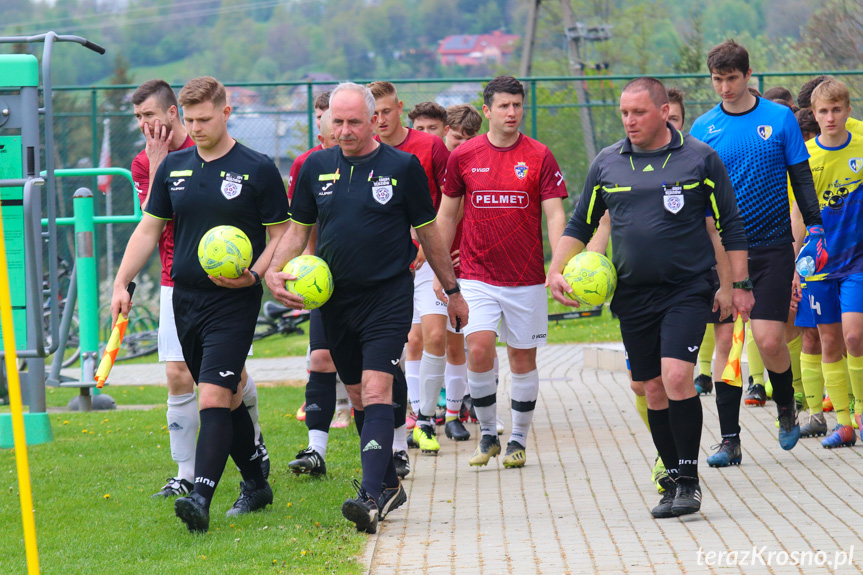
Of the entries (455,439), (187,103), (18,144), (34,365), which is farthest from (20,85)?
(455,439)

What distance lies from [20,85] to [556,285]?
441 cm

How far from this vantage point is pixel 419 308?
A: 815 centimetres

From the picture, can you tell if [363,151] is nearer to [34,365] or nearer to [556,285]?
[556,285]

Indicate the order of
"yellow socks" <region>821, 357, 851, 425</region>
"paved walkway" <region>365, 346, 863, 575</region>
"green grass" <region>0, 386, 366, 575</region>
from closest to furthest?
"paved walkway" <region>365, 346, 863, 575</region> → "green grass" <region>0, 386, 366, 575</region> → "yellow socks" <region>821, 357, 851, 425</region>

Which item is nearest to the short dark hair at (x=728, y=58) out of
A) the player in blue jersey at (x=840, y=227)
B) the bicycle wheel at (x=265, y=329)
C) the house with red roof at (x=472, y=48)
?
the player in blue jersey at (x=840, y=227)

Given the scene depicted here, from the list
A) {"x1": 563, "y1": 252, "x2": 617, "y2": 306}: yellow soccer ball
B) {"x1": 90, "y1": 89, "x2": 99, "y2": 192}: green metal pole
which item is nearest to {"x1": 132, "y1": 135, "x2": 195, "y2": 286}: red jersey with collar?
{"x1": 563, "y1": 252, "x2": 617, "y2": 306}: yellow soccer ball

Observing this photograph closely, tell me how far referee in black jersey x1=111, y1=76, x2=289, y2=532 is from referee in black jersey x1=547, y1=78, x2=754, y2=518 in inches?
63.8

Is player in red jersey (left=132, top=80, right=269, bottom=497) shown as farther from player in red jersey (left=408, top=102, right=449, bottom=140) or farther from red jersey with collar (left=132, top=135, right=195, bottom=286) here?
player in red jersey (left=408, top=102, right=449, bottom=140)

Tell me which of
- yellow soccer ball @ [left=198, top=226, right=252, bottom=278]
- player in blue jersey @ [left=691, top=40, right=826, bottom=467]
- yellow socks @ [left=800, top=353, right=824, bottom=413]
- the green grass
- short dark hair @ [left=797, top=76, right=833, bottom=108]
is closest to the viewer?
the green grass

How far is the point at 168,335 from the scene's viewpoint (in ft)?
21.0

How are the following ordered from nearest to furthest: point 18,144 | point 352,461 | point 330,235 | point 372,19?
point 330,235
point 352,461
point 18,144
point 372,19

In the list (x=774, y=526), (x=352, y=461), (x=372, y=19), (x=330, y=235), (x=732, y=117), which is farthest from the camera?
(x=372, y=19)

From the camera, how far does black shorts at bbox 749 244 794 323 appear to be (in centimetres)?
705

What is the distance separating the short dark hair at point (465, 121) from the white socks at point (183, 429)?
3393 millimetres
